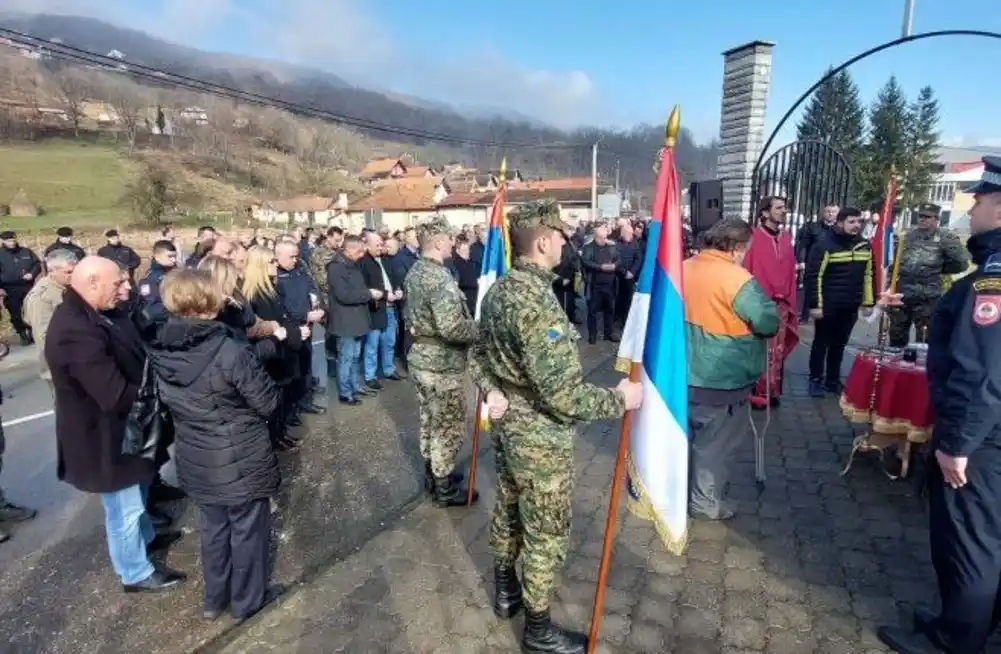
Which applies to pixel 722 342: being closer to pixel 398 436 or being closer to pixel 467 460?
pixel 467 460

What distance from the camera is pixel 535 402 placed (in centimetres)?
257

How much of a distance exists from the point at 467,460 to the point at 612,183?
238 feet

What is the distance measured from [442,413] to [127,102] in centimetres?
8740

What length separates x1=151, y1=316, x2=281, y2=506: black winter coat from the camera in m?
2.71

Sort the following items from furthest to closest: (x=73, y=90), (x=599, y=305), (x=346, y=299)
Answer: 1. (x=73, y=90)
2. (x=599, y=305)
3. (x=346, y=299)

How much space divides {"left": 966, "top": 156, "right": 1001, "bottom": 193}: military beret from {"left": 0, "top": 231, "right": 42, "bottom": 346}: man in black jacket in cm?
1238

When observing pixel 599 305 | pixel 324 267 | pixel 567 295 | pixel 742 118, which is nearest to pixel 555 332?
pixel 324 267

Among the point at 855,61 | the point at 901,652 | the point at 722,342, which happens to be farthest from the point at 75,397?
the point at 855,61

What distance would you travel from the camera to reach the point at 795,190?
8.92 metres

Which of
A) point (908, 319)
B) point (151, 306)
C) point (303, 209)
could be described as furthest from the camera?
point (303, 209)

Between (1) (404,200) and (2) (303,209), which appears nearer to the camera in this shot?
(2) (303,209)

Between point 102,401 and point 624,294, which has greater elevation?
point 102,401

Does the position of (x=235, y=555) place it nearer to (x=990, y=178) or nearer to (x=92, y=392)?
(x=92, y=392)

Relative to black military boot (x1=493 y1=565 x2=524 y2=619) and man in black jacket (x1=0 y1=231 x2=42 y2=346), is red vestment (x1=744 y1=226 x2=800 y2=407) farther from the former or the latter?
man in black jacket (x1=0 y1=231 x2=42 y2=346)
